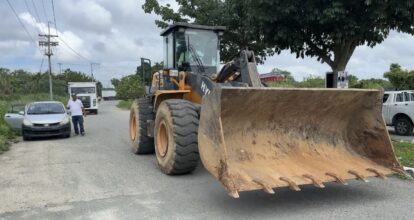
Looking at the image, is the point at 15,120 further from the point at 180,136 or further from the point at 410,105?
the point at 410,105

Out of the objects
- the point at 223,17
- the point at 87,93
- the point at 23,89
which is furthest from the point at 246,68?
the point at 23,89

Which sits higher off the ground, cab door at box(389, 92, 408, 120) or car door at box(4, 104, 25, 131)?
cab door at box(389, 92, 408, 120)

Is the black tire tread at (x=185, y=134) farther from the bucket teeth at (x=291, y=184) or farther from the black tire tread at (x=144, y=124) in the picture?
the black tire tread at (x=144, y=124)

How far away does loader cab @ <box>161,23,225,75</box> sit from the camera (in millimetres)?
9680

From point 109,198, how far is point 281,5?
6.69 meters

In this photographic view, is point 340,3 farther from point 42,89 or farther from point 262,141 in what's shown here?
point 42,89

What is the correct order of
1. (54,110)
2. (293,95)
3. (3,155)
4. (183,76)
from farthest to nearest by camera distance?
(54,110), (3,155), (183,76), (293,95)

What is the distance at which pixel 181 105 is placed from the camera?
7824 mm

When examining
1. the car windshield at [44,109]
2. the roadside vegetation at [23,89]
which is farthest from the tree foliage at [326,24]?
the roadside vegetation at [23,89]

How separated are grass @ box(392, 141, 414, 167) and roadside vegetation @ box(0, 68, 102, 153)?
1040 centimetres

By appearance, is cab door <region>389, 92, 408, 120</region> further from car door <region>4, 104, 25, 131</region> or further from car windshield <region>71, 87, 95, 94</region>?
car windshield <region>71, 87, 95, 94</region>

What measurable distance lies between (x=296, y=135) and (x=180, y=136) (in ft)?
6.16

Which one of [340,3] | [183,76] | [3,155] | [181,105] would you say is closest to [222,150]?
[181,105]

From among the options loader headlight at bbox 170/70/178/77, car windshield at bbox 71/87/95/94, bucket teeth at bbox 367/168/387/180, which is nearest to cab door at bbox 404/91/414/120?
loader headlight at bbox 170/70/178/77
